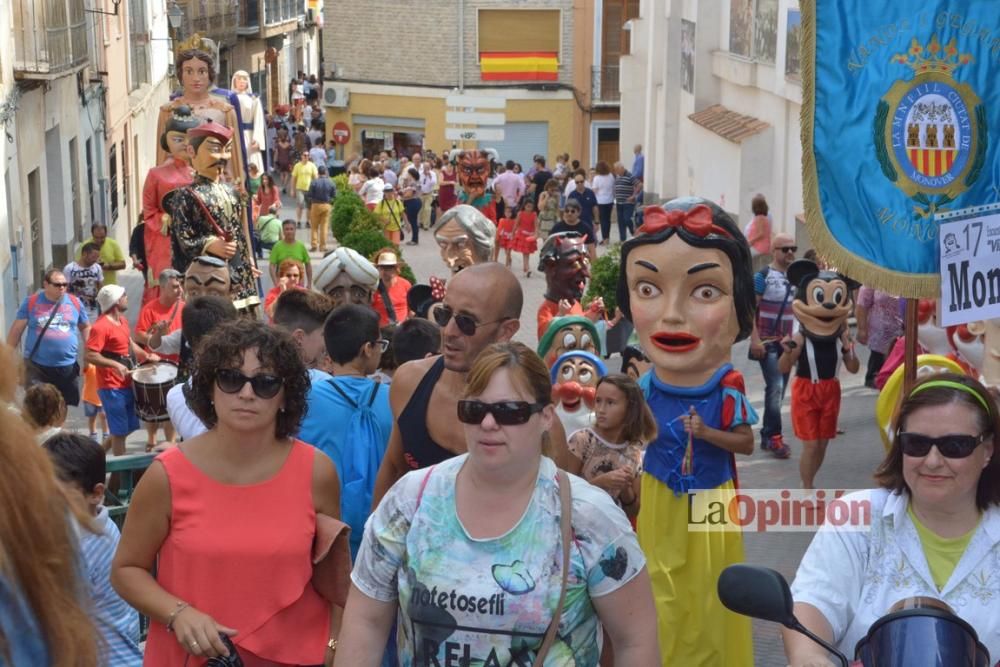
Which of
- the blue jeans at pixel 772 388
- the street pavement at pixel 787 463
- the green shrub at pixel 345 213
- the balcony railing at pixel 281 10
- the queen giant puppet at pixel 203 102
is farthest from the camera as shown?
the balcony railing at pixel 281 10

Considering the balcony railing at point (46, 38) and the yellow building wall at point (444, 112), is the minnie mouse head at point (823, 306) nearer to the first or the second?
the balcony railing at point (46, 38)

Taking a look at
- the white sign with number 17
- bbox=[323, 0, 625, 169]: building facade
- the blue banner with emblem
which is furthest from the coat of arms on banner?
bbox=[323, 0, 625, 169]: building facade

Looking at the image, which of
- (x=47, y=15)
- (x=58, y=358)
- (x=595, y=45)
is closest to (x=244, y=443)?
(x=58, y=358)

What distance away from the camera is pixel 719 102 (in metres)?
27.2

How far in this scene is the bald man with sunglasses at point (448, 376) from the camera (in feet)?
17.6

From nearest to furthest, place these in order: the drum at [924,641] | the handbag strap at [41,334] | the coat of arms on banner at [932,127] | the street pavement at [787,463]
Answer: the drum at [924,641]
the coat of arms on banner at [932,127]
the street pavement at [787,463]
the handbag strap at [41,334]

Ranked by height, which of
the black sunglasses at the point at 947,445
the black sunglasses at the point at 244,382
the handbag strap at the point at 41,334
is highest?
the black sunglasses at the point at 244,382

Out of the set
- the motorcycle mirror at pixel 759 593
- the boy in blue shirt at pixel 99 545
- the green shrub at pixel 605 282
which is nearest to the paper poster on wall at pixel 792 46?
the green shrub at pixel 605 282

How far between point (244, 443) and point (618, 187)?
2399 centimetres

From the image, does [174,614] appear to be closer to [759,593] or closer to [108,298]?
[759,593]

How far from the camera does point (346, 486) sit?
566 cm

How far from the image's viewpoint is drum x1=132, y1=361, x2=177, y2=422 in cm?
1004

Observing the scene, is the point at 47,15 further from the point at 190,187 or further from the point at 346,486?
the point at 346,486

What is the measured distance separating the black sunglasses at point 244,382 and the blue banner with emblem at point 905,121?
10.3ft
